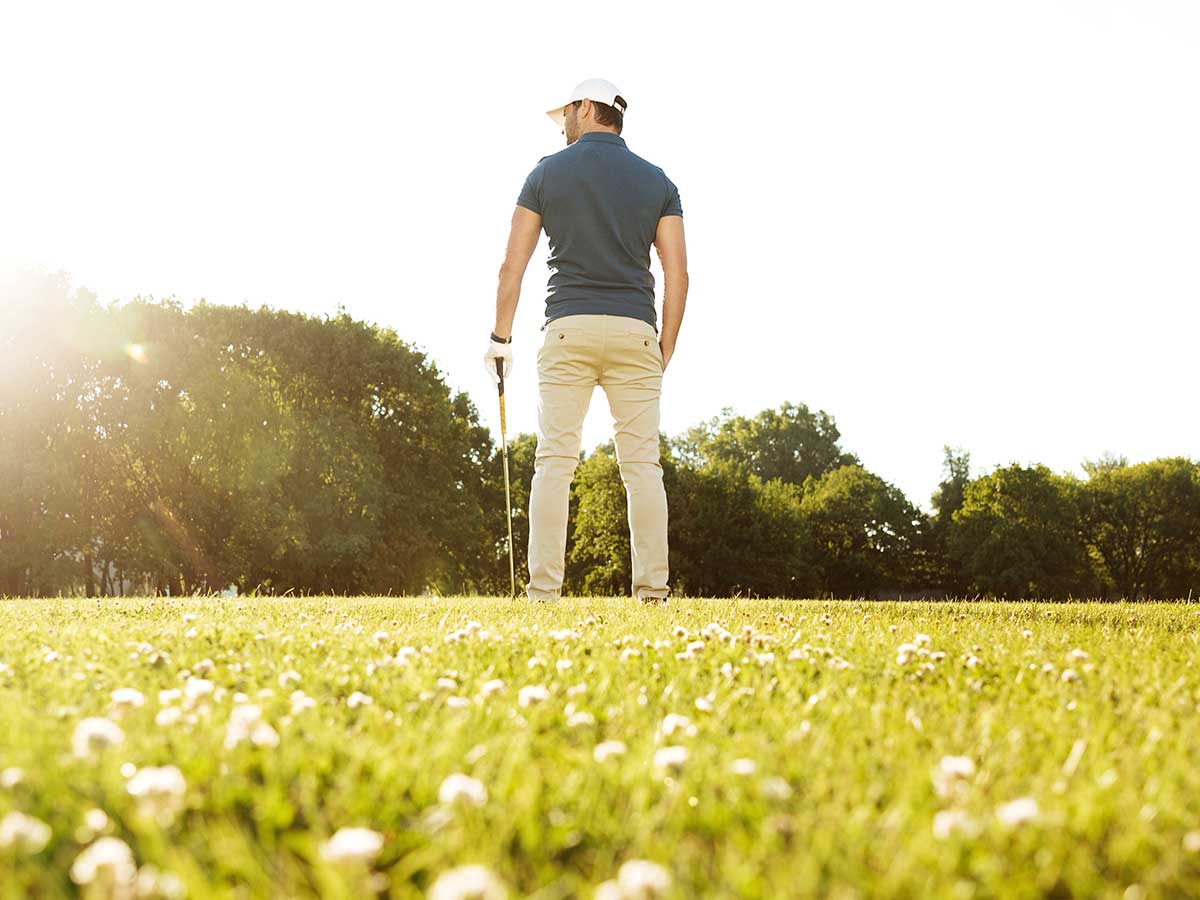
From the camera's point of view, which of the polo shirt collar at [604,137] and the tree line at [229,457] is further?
the tree line at [229,457]

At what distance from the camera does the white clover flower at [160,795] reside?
6.38 ft

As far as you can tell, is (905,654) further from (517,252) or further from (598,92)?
(598,92)

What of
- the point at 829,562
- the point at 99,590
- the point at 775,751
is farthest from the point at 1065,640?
the point at 829,562

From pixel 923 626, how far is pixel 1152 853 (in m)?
4.37

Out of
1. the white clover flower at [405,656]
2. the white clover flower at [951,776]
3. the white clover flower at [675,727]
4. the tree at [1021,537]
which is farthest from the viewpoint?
the tree at [1021,537]

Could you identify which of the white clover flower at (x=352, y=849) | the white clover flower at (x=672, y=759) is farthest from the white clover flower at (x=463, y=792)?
the white clover flower at (x=672, y=759)

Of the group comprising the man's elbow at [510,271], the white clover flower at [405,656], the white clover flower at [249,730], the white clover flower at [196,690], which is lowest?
the white clover flower at [249,730]

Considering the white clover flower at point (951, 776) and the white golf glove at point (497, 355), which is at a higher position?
the white golf glove at point (497, 355)

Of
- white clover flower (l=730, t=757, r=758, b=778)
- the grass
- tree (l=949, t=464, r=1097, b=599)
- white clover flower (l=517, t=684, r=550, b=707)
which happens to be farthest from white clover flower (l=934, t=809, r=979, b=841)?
tree (l=949, t=464, r=1097, b=599)

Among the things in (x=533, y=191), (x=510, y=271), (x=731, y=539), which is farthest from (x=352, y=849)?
(x=731, y=539)

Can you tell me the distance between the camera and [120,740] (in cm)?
237

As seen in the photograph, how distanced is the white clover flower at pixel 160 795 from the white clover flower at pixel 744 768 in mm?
1209

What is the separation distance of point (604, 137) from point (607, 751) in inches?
264

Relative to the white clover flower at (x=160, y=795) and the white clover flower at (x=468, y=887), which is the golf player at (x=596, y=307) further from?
the white clover flower at (x=468, y=887)
